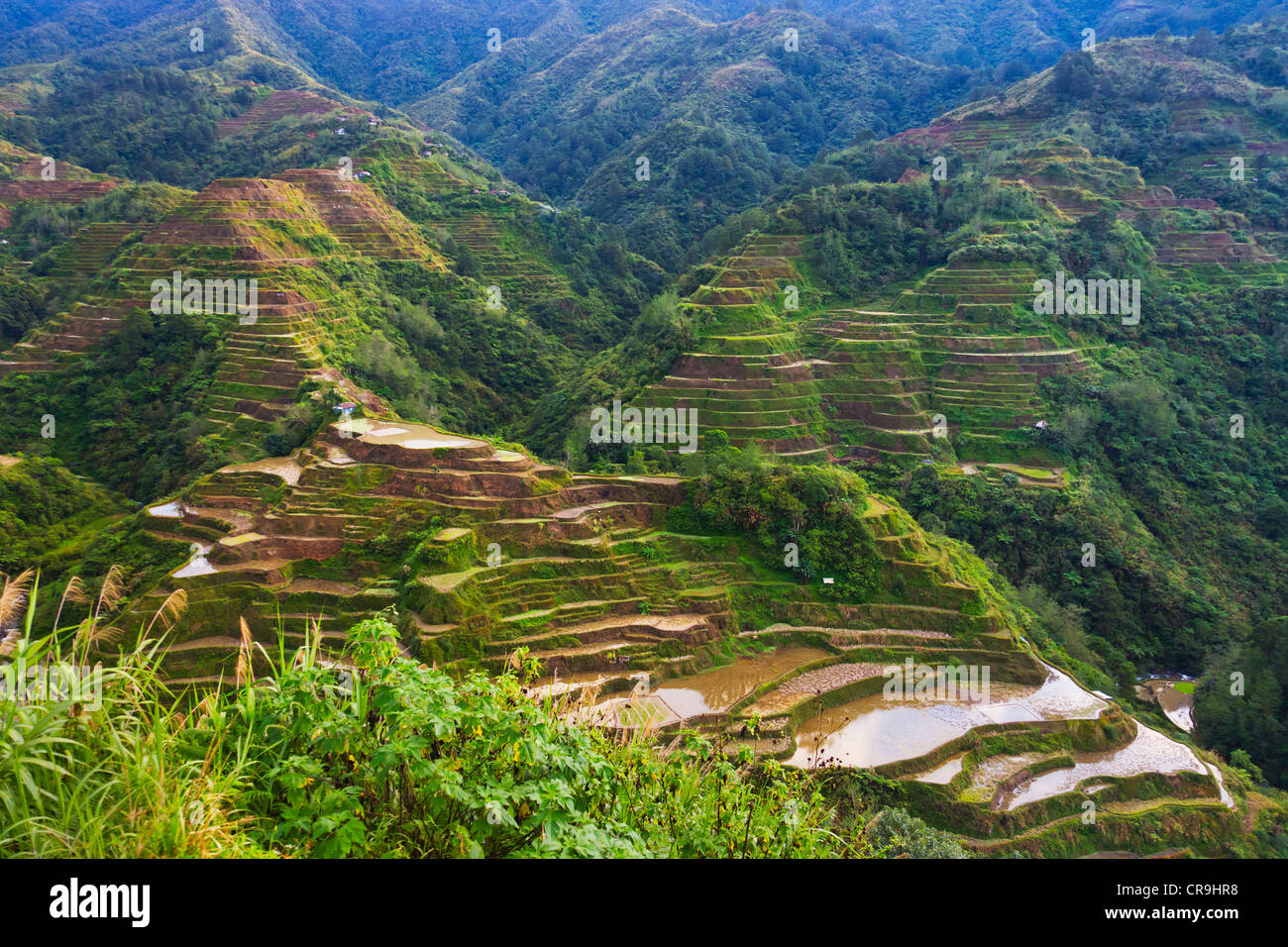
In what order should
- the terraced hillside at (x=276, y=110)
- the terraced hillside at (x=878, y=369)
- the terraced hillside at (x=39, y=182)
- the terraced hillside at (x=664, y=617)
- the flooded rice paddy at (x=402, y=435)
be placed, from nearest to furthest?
the terraced hillside at (x=664, y=617) < the flooded rice paddy at (x=402, y=435) < the terraced hillside at (x=878, y=369) < the terraced hillside at (x=39, y=182) < the terraced hillside at (x=276, y=110)

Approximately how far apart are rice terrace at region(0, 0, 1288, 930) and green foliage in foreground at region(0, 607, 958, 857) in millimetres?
34

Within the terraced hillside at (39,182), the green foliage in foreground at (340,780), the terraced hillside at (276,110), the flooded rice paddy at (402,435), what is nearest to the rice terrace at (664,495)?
the green foliage in foreground at (340,780)

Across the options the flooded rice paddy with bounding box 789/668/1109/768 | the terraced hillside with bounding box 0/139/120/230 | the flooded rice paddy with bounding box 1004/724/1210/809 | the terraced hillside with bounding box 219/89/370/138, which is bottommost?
the flooded rice paddy with bounding box 1004/724/1210/809

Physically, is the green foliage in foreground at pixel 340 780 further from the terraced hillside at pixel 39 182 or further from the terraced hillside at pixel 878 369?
the terraced hillside at pixel 39 182

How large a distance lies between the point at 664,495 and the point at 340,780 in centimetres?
1949

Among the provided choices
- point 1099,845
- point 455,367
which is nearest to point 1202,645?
point 1099,845

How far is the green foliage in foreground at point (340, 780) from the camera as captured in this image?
3426 mm

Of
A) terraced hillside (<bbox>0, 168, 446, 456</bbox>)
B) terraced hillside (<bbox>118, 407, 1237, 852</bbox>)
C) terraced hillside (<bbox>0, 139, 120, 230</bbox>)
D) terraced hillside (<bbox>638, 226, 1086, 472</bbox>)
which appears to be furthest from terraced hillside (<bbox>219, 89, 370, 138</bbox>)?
terraced hillside (<bbox>118, 407, 1237, 852</bbox>)

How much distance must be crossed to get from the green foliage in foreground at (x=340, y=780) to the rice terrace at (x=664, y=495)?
34mm

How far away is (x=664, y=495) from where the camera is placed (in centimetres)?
2364

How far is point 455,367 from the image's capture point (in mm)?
43750

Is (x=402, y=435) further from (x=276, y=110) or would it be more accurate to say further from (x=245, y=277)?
(x=276, y=110)

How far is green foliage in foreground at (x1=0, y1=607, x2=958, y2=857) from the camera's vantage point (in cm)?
343

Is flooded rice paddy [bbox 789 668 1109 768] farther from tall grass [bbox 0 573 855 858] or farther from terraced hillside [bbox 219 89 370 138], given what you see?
terraced hillside [bbox 219 89 370 138]
